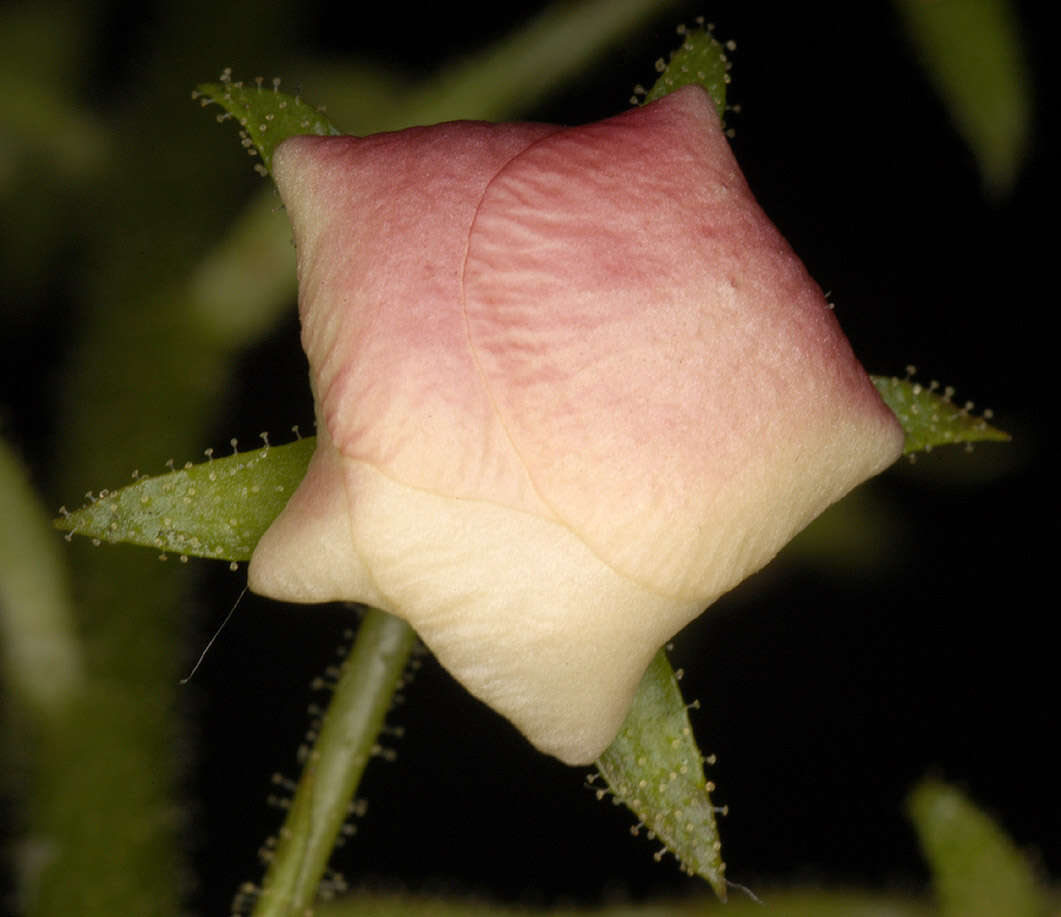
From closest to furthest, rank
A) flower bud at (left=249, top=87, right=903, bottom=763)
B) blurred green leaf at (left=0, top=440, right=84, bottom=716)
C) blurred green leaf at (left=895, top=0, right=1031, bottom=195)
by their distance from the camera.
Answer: flower bud at (left=249, top=87, right=903, bottom=763) < blurred green leaf at (left=895, top=0, right=1031, bottom=195) < blurred green leaf at (left=0, top=440, right=84, bottom=716)

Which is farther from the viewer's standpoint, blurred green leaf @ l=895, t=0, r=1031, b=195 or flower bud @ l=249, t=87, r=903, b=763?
blurred green leaf @ l=895, t=0, r=1031, b=195

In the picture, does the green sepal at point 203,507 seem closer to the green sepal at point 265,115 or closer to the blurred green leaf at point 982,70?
the green sepal at point 265,115

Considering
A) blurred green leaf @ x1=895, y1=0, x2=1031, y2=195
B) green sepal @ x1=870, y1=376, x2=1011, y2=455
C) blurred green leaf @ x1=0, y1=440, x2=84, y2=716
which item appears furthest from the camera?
blurred green leaf @ x1=0, y1=440, x2=84, y2=716

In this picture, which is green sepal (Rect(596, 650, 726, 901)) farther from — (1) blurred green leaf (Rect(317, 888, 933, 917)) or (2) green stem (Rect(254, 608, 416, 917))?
(1) blurred green leaf (Rect(317, 888, 933, 917))

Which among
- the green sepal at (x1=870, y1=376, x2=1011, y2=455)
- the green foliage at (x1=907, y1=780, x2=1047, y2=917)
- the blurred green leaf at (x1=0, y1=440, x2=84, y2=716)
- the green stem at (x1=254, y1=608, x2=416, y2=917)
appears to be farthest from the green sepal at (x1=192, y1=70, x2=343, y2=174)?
the green foliage at (x1=907, y1=780, x2=1047, y2=917)

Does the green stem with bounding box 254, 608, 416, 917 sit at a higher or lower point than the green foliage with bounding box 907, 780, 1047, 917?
higher

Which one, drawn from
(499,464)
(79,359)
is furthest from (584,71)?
(499,464)

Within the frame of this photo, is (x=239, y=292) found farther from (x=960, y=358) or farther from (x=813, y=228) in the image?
(x=960, y=358)

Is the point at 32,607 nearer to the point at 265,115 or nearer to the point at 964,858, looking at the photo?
the point at 265,115
